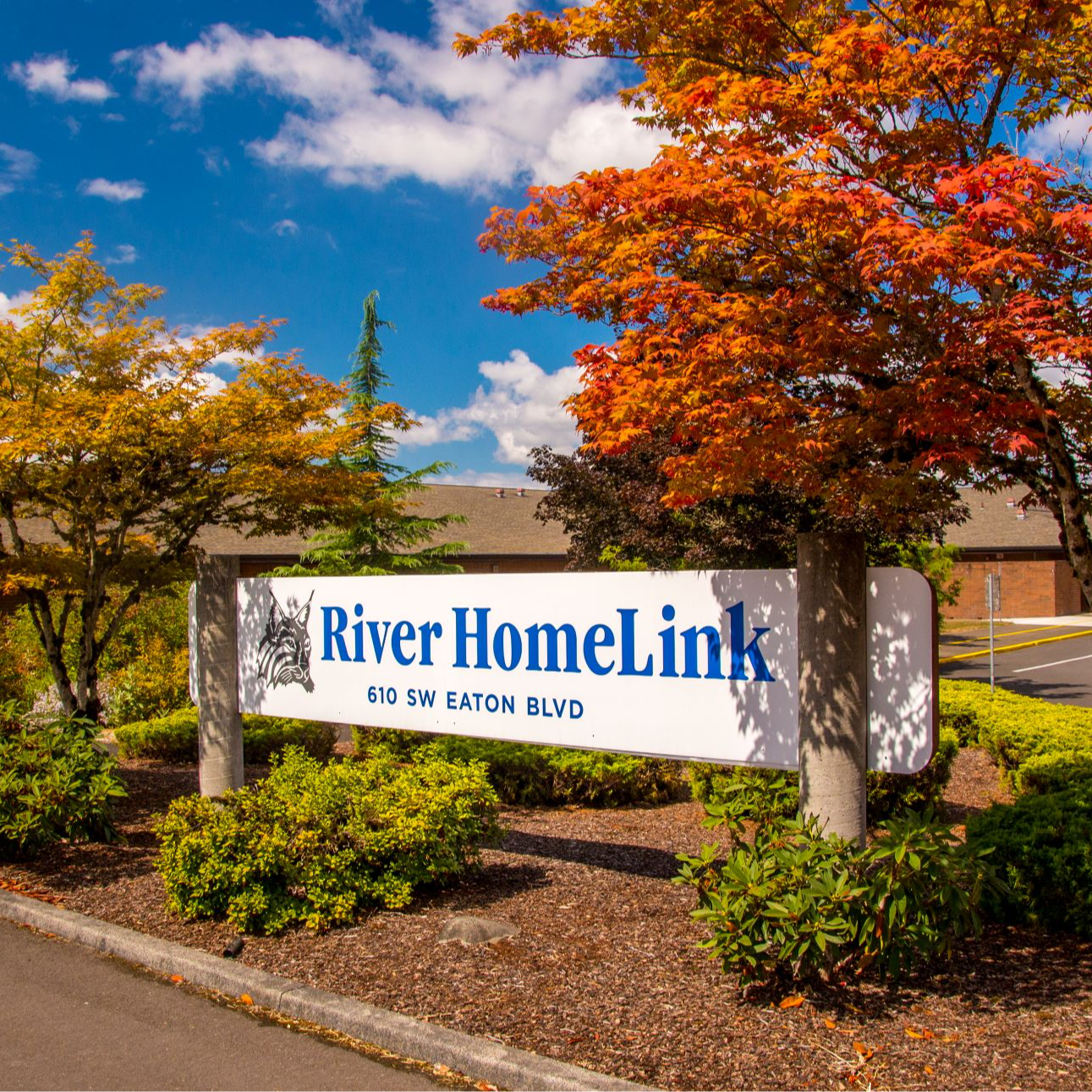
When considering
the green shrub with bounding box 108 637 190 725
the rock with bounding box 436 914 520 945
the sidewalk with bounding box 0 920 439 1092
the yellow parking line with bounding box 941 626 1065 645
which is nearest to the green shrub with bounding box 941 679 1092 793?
the rock with bounding box 436 914 520 945

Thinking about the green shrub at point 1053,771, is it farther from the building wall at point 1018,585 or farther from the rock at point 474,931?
the building wall at point 1018,585

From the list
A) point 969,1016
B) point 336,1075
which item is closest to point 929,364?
point 969,1016

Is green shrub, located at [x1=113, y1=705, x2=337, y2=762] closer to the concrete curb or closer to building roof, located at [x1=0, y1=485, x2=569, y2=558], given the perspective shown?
the concrete curb

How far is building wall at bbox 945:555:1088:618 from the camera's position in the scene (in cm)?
3909

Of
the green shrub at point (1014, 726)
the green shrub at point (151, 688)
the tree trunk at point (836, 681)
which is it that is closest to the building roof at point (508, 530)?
the green shrub at point (151, 688)

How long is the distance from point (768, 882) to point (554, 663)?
2.18 m

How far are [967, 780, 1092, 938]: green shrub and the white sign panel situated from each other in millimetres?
1057

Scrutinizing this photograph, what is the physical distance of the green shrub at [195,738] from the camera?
11.6 meters

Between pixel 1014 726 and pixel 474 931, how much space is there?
6.28 metres

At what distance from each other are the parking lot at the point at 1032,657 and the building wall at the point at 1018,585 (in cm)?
238

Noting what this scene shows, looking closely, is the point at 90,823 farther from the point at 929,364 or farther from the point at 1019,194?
the point at 1019,194

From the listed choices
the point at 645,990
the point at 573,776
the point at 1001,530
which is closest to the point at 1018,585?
the point at 1001,530

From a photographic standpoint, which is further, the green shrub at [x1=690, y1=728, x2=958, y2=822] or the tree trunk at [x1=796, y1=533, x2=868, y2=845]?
the green shrub at [x1=690, y1=728, x2=958, y2=822]

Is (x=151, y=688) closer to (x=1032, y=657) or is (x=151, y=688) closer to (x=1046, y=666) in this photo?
(x=1046, y=666)
